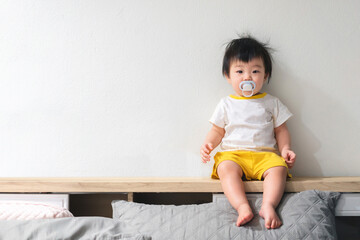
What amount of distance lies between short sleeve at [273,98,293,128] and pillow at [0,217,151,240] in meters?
0.83

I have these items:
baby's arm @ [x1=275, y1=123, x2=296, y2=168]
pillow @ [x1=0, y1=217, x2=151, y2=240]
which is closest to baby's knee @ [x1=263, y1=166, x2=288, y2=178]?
baby's arm @ [x1=275, y1=123, x2=296, y2=168]

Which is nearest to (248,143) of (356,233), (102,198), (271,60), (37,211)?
Result: (271,60)

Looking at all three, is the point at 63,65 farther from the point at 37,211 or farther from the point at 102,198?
the point at 37,211

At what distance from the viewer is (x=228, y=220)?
1.15m

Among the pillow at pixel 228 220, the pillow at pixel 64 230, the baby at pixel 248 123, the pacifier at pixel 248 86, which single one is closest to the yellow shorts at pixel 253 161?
the baby at pixel 248 123

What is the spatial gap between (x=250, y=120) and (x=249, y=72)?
0.62 feet

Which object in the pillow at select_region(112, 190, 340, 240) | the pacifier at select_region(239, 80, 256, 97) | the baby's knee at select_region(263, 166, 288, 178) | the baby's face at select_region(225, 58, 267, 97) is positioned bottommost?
the pillow at select_region(112, 190, 340, 240)

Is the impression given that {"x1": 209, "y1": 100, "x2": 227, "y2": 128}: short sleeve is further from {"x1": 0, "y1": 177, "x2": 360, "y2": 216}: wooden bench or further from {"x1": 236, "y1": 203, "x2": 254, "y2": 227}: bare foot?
{"x1": 236, "y1": 203, "x2": 254, "y2": 227}: bare foot

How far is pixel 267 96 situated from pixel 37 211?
97cm

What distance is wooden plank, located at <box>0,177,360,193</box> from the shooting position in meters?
1.33

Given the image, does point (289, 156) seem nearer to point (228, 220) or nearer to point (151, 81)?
point (228, 220)

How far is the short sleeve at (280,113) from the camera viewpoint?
1.47 m

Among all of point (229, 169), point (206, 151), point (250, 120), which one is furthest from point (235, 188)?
point (250, 120)

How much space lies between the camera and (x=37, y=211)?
933 mm
